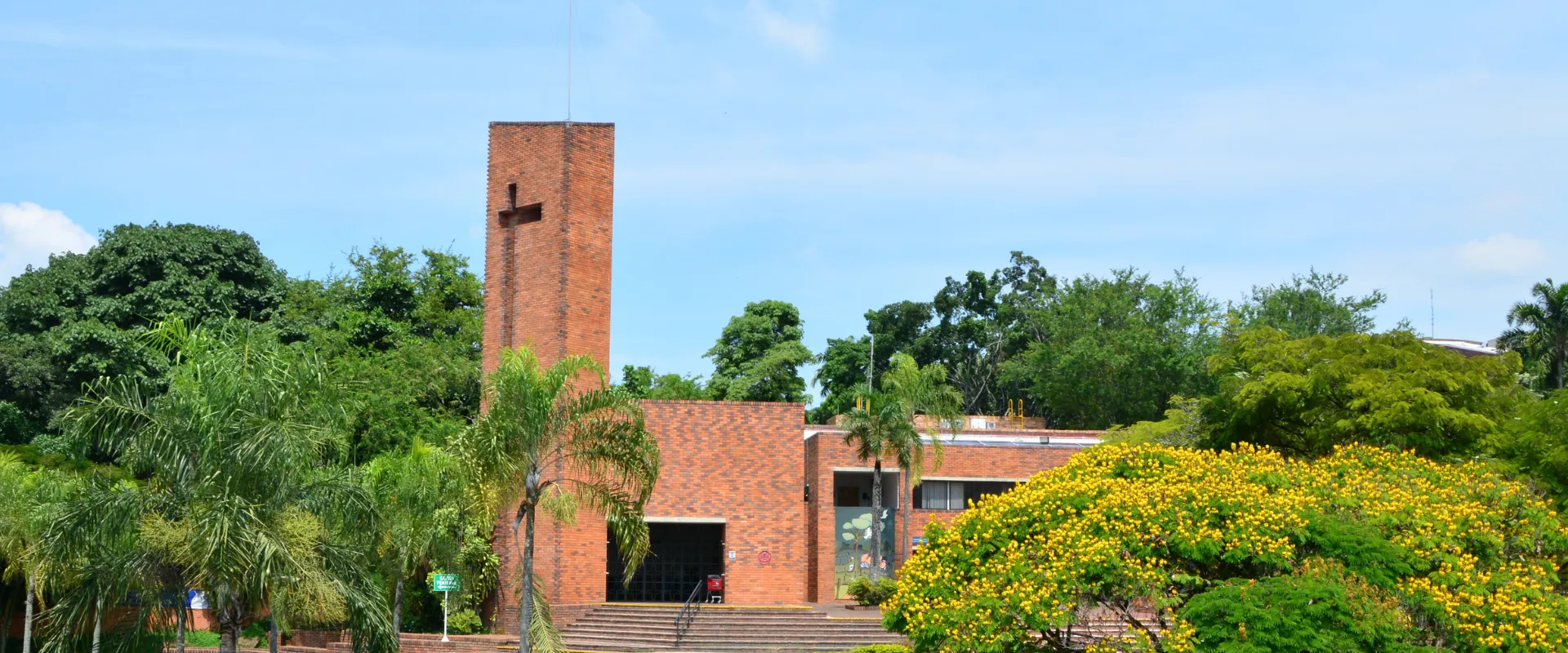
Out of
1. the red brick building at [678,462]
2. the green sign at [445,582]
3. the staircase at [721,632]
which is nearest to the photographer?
the green sign at [445,582]

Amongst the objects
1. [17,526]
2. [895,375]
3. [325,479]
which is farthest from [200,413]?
[895,375]

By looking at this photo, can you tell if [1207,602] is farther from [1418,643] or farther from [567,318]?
[567,318]

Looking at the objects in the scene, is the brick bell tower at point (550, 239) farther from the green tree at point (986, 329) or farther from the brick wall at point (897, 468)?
the green tree at point (986, 329)

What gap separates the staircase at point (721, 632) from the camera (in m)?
27.9

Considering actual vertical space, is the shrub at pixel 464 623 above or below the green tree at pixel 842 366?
below

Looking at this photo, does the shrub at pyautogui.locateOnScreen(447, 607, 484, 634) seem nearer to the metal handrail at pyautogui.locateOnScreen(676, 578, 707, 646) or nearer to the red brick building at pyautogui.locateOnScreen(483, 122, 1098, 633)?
the red brick building at pyautogui.locateOnScreen(483, 122, 1098, 633)

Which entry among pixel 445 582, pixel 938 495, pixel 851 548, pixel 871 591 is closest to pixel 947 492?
pixel 938 495

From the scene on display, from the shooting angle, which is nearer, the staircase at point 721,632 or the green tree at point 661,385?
the staircase at point 721,632

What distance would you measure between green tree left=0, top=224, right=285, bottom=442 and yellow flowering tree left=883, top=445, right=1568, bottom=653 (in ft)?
84.0

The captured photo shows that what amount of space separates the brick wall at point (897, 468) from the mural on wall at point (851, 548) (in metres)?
0.16

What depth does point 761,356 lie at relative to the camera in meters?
60.2

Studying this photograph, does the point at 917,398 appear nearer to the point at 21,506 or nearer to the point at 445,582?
the point at 445,582

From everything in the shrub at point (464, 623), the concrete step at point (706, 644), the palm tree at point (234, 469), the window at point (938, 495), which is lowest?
the concrete step at point (706, 644)

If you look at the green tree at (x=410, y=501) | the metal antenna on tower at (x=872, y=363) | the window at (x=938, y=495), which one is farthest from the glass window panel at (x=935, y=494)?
the metal antenna on tower at (x=872, y=363)
